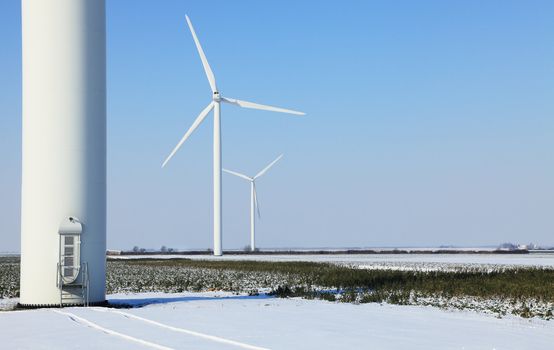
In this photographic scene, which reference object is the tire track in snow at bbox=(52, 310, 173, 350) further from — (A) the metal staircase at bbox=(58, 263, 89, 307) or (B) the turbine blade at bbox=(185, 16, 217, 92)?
(B) the turbine blade at bbox=(185, 16, 217, 92)

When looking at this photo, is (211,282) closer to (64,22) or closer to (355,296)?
(355,296)

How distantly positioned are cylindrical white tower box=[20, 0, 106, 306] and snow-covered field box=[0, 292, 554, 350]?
70.9 inches

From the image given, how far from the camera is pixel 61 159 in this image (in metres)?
23.3

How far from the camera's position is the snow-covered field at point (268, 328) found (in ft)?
46.8

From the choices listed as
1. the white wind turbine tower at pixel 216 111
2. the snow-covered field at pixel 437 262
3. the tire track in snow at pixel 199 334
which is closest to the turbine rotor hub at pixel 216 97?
the white wind turbine tower at pixel 216 111

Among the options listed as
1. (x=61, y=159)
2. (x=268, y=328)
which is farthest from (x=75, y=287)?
(x=268, y=328)

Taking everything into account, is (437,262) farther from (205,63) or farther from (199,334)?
(199,334)

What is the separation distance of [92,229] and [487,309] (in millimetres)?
13185

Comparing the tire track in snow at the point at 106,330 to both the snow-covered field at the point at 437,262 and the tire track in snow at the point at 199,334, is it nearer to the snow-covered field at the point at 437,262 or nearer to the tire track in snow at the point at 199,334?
the tire track in snow at the point at 199,334

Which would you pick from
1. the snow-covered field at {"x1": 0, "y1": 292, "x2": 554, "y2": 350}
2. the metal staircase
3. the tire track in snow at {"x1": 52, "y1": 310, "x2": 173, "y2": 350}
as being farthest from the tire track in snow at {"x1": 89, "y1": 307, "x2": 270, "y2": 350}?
the metal staircase

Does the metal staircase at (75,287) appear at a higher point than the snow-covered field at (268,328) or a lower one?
higher

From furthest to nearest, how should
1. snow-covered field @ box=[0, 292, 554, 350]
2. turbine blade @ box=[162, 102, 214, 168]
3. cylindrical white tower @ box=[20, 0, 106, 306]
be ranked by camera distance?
turbine blade @ box=[162, 102, 214, 168] → cylindrical white tower @ box=[20, 0, 106, 306] → snow-covered field @ box=[0, 292, 554, 350]

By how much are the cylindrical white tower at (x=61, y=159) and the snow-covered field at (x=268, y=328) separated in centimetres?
180

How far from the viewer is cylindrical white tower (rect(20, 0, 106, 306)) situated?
23.2m
